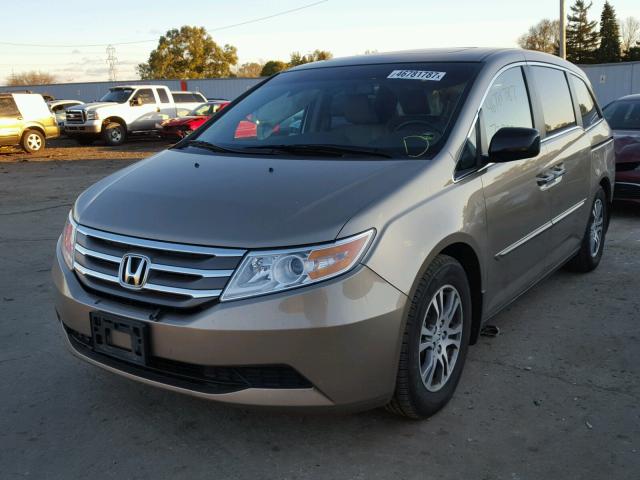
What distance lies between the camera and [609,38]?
68.3 metres

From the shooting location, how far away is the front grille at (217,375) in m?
2.52

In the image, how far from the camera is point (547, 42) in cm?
7850

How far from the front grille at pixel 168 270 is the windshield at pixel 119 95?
20713 mm

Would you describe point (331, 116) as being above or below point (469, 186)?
above

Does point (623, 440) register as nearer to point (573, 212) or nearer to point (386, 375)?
point (386, 375)

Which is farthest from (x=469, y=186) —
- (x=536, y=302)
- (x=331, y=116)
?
(x=536, y=302)

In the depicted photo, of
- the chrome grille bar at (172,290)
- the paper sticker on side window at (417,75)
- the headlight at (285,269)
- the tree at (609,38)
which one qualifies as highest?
the tree at (609,38)

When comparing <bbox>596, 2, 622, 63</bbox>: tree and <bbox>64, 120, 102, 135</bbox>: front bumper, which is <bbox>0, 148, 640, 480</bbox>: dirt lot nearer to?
<bbox>64, 120, 102, 135</bbox>: front bumper

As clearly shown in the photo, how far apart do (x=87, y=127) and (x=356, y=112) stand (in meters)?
19.3

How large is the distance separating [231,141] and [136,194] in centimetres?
92

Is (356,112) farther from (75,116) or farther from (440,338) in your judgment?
(75,116)

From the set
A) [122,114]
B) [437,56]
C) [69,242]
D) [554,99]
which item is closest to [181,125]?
[122,114]

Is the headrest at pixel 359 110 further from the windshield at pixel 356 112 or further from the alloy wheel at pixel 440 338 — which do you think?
the alloy wheel at pixel 440 338

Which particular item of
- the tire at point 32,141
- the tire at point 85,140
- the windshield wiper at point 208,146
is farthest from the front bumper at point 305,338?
the tire at point 85,140
